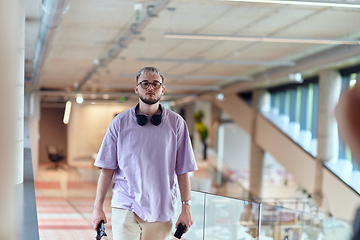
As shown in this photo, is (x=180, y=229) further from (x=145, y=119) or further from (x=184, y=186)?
(x=145, y=119)

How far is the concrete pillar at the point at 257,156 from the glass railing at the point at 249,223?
1240 cm

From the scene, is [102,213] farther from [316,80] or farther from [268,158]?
[268,158]

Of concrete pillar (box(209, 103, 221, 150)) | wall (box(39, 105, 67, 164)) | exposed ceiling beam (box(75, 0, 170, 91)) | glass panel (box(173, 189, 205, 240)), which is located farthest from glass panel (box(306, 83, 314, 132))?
wall (box(39, 105, 67, 164))

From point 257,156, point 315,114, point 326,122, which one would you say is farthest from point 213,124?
point 326,122

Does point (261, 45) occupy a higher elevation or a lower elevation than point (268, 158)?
higher

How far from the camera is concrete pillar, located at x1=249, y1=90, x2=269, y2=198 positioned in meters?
17.8

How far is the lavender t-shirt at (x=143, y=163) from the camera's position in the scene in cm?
219

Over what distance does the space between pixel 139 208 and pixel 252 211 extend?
8.60 ft

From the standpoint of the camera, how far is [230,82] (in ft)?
63.1

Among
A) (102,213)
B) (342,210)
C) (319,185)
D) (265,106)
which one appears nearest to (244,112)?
(265,106)

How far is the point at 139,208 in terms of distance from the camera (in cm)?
218

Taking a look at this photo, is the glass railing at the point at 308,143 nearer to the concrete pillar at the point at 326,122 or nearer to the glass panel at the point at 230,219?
the concrete pillar at the point at 326,122

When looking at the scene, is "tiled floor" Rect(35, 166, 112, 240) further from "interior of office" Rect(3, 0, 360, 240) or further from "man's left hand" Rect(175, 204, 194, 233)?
"man's left hand" Rect(175, 204, 194, 233)

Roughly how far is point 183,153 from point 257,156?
16.1m
